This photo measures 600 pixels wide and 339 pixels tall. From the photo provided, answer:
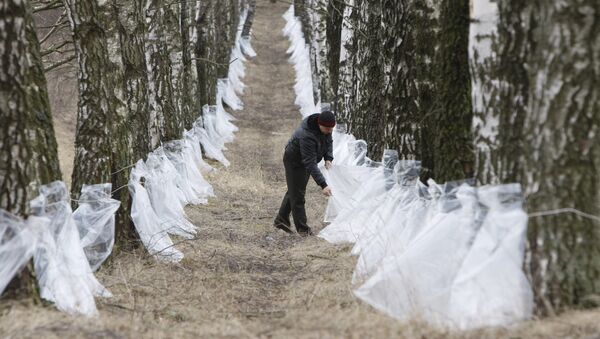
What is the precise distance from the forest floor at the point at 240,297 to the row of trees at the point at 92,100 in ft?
2.70

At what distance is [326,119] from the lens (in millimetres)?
9812

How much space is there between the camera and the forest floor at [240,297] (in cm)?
481

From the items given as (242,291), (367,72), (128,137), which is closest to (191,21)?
(367,72)

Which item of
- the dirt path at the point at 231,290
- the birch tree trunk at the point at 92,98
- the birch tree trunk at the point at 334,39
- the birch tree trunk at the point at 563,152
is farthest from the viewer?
the birch tree trunk at the point at 334,39

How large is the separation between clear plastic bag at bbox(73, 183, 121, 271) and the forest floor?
0.20 meters

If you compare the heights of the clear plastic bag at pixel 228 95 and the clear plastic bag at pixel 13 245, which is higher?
the clear plastic bag at pixel 13 245

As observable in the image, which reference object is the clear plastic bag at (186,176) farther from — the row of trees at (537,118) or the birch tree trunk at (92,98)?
the row of trees at (537,118)

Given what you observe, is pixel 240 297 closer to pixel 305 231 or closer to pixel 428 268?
pixel 428 268

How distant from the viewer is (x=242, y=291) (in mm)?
7164

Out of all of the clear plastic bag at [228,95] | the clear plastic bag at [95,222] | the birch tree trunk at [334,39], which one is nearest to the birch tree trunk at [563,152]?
the clear plastic bag at [95,222]

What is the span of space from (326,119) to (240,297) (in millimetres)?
3506

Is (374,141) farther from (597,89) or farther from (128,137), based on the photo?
(597,89)

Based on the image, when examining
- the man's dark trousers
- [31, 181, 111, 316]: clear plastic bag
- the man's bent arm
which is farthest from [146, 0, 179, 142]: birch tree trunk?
[31, 181, 111, 316]: clear plastic bag

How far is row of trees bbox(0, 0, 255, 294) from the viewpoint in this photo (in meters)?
5.25
